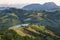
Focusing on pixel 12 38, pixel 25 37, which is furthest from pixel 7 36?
pixel 25 37

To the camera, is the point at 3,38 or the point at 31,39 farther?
the point at 31,39

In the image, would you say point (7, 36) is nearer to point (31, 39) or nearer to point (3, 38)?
point (3, 38)

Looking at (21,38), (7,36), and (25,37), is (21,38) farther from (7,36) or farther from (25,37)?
(7,36)

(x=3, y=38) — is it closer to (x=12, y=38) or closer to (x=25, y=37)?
(x=12, y=38)

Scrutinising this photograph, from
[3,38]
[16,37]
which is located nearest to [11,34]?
[16,37]

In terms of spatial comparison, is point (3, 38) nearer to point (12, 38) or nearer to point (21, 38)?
point (12, 38)

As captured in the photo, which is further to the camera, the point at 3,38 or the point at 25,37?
the point at 25,37
